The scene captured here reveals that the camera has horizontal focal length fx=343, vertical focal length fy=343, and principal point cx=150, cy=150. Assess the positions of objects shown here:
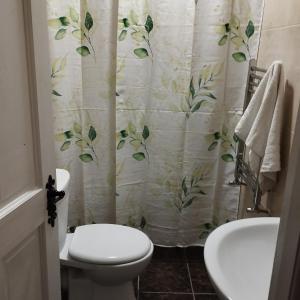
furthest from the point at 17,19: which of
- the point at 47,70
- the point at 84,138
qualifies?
the point at 84,138

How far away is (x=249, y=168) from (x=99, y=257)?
0.86 metres

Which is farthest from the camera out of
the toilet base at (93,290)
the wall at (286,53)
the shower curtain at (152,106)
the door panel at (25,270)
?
the shower curtain at (152,106)

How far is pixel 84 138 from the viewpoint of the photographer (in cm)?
207

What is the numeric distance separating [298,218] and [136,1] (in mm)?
1624

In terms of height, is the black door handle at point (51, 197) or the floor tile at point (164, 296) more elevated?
the black door handle at point (51, 197)

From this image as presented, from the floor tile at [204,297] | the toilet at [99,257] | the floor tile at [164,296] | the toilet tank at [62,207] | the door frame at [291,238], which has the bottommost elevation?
the floor tile at [164,296]

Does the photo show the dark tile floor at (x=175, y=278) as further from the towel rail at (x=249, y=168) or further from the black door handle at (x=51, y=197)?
the black door handle at (x=51, y=197)

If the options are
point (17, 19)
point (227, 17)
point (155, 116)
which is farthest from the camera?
point (155, 116)

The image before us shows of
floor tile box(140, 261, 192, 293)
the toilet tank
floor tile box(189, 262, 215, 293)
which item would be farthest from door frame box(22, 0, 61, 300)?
floor tile box(189, 262, 215, 293)

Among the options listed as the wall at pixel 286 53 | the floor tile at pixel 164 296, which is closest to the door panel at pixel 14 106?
the wall at pixel 286 53

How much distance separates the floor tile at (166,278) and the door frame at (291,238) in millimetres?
1503

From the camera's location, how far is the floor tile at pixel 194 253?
91.6 inches

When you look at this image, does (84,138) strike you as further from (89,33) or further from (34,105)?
(34,105)

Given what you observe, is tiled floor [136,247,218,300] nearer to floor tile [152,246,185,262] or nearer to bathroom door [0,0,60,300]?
floor tile [152,246,185,262]
